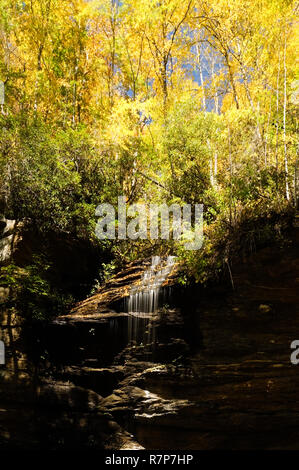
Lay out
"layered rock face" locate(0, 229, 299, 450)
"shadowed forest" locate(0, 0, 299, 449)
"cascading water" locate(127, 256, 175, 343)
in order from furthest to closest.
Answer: "cascading water" locate(127, 256, 175, 343), "shadowed forest" locate(0, 0, 299, 449), "layered rock face" locate(0, 229, 299, 450)

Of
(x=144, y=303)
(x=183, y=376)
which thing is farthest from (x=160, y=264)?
(x=183, y=376)

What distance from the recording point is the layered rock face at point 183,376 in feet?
14.7

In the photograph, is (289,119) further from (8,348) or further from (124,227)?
(8,348)

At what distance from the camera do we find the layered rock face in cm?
447

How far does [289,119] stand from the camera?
20.3 ft

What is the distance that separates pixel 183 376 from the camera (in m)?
4.86

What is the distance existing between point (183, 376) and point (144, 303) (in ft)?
4.98

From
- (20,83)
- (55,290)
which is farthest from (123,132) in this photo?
(20,83)

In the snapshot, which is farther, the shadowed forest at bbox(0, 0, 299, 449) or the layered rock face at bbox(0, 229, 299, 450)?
the shadowed forest at bbox(0, 0, 299, 449)

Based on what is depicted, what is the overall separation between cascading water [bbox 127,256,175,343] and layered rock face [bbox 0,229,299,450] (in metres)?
0.03

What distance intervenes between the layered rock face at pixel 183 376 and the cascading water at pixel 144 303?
0.10 ft

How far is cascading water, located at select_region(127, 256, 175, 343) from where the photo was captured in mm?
5386

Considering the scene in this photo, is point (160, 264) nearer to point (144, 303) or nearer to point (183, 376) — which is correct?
point (144, 303)

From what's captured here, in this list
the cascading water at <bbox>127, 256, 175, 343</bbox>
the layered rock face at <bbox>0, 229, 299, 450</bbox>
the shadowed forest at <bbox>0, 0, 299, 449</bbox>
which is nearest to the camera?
the layered rock face at <bbox>0, 229, 299, 450</bbox>
